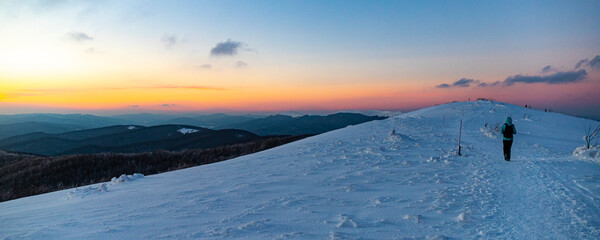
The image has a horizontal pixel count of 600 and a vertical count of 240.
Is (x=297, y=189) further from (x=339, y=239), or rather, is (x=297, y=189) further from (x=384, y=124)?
(x=384, y=124)

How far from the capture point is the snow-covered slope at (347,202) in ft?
14.1

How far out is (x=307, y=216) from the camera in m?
4.82

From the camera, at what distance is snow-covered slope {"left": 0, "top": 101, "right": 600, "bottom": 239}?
4297 mm

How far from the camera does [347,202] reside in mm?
5504

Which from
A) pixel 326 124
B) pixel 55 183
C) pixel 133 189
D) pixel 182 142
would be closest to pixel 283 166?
pixel 133 189

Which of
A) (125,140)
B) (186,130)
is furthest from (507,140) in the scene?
(125,140)

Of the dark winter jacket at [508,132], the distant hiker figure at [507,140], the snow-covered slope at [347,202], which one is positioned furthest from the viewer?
the dark winter jacket at [508,132]

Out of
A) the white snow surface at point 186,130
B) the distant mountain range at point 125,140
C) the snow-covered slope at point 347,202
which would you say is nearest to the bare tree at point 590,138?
the snow-covered slope at point 347,202

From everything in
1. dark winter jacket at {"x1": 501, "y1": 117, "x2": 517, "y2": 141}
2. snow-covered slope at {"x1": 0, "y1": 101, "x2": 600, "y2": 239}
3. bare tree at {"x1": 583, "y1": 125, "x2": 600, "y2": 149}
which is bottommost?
snow-covered slope at {"x1": 0, "y1": 101, "x2": 600, "y2": 239}

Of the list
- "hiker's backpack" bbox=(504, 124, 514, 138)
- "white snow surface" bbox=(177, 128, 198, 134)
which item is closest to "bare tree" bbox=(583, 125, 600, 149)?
"hiker's backpack" bbox=(504, 124, 514, 138)

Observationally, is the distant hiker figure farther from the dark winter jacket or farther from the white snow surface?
the white snow surface

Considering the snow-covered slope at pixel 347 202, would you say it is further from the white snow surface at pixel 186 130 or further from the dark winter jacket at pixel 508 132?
the white snow surface at pixel 186 130

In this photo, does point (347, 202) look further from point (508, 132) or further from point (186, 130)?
point (186, 130)

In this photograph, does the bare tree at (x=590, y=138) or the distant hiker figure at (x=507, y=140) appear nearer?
the distant hiker figure at (x=507, y=140)
